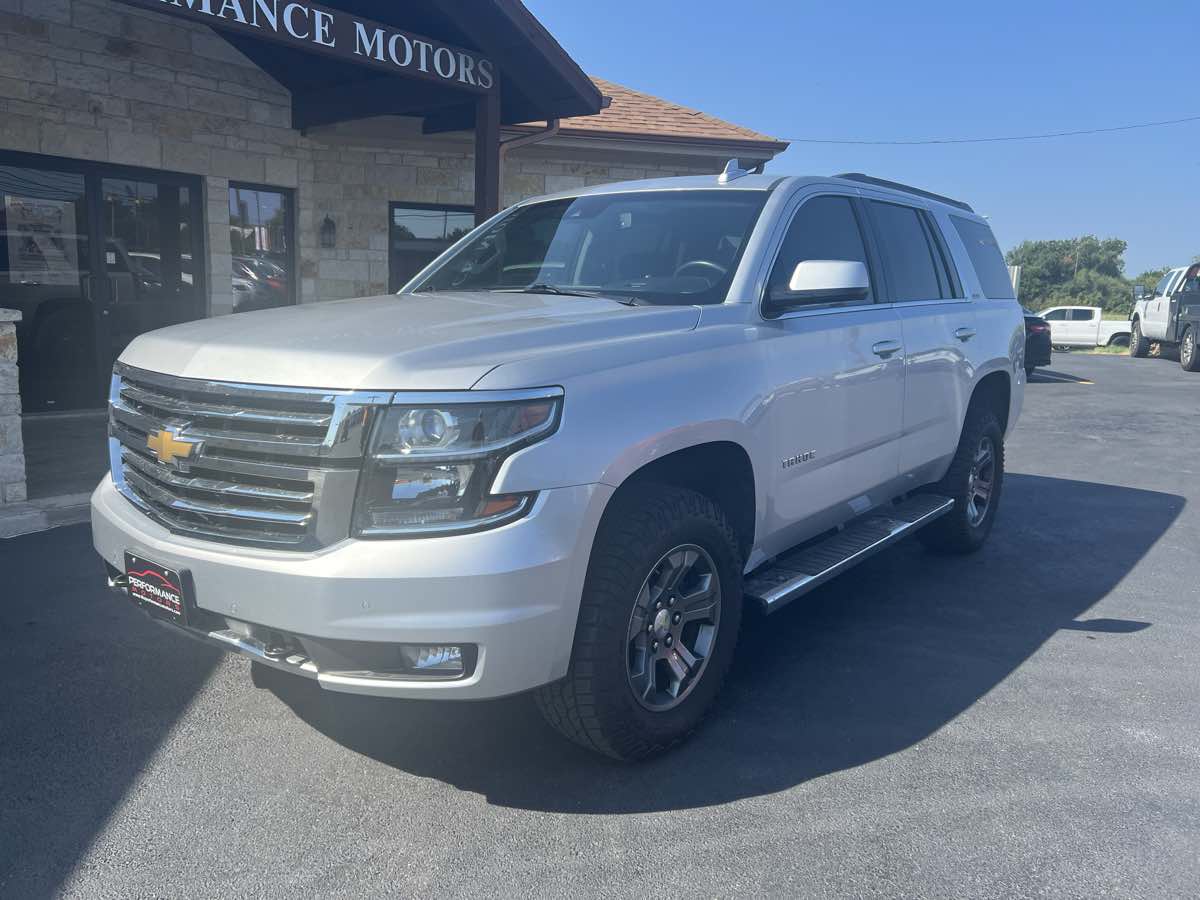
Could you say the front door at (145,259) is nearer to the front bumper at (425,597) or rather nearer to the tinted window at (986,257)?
the tinted window at (986,257)

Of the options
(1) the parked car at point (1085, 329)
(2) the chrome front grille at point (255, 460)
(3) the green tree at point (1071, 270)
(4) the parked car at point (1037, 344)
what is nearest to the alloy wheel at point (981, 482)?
(2) the chrome front grille at point (255, 460)

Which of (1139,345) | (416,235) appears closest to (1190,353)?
(1139,345)

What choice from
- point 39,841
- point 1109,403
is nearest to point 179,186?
point 39,841

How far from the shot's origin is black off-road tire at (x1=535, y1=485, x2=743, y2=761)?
9.50ft

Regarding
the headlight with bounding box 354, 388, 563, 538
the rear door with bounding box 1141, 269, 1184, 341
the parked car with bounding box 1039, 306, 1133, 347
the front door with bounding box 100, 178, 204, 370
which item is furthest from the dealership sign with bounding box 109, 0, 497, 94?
the parked car with bounding box 1039, 306, 1133, 347

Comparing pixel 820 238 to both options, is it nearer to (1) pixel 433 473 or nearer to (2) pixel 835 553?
(2) pixel 835 553

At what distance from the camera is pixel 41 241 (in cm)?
927

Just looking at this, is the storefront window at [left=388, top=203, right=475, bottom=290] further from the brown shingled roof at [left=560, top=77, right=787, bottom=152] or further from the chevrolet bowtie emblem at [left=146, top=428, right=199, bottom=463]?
the chevrolet bowtie emblem at [left=146, top=428, right=199, bottom=463]

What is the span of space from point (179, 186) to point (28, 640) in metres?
7.26

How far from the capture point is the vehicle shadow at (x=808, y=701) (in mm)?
3211

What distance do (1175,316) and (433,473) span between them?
947 inches

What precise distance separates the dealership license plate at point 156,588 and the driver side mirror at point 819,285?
90.0 inches

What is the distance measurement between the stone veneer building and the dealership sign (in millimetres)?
74

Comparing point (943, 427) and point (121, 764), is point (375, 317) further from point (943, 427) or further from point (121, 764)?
point (943, 427)
